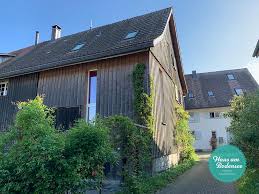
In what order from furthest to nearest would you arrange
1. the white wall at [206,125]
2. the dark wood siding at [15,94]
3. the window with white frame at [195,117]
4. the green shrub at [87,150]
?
the window with white frame at [195,117], the white wall at [206,125], the dark wood siding at [15,94], the green shrub at [87,150]

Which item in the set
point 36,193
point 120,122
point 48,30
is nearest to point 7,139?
point 36,193

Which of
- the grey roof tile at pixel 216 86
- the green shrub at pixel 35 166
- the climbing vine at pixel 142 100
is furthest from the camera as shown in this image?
the grey roof tile at pixel 216 86

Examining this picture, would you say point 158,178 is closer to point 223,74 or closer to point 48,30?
point 48,30

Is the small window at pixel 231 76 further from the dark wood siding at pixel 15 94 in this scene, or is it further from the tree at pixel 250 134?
the tree at pixel 250 134

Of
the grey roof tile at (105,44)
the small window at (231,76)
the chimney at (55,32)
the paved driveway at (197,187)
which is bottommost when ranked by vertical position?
the paved driveway at (197,187)

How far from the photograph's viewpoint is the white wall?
30859 millimetres

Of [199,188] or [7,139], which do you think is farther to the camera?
[199,188]

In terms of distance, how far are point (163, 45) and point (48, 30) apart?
41.3ft

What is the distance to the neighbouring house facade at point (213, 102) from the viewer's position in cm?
3098

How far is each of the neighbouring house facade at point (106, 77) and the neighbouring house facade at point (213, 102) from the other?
16.3m

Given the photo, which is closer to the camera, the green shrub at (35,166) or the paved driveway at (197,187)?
the green shrub at (35,166)

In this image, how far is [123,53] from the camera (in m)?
11.5
